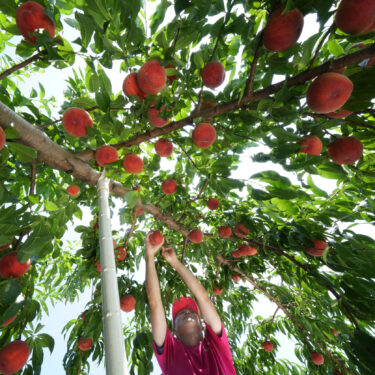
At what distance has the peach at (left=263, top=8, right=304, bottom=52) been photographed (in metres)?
0.90

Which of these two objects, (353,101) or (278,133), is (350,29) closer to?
(353,101)

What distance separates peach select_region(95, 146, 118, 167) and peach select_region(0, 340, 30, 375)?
1355 millimetres

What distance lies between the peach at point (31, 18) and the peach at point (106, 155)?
2.22ft

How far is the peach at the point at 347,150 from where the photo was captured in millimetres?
1188

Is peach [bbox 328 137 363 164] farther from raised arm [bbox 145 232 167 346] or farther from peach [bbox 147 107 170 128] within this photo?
raised arm [bbox 145 232 167 346]

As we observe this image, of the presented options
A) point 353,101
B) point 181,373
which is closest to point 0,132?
point 353,101

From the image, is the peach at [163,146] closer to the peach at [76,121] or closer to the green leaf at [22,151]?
the peach at [76,121]

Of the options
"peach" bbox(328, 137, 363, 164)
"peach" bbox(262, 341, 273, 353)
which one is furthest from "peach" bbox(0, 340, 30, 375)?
"peach" bbox(262, 341, 273, 353)

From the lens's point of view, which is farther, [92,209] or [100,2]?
[92,209]

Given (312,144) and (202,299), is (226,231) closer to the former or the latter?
(202,299)

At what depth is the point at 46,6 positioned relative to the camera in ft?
3.77

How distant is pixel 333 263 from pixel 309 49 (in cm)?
137

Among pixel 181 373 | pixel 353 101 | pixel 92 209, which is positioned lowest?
pixel 181 373

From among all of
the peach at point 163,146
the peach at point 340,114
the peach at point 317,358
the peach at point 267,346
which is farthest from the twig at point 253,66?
the peach at point 267,346
